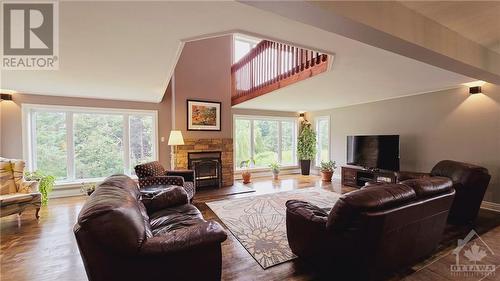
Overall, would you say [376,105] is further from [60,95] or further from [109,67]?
[60,95]

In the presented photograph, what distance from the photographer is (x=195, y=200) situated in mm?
4477

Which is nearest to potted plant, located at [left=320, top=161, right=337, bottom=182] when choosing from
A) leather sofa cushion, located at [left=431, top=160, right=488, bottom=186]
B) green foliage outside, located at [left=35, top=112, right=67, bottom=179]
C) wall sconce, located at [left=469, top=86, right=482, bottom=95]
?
leather sofa cushion, located at [left=431, top=160, right=488, bottom=186]

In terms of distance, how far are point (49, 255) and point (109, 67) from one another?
91.7 inches

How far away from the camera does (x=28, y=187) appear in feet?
11.4

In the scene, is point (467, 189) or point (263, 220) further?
point (263, 220)

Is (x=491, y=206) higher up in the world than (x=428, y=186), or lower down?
lower down

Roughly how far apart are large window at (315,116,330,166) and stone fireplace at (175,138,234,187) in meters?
3.04

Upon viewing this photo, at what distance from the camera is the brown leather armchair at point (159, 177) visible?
3793mm

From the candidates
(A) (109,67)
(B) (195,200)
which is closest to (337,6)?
(A) (109,67)

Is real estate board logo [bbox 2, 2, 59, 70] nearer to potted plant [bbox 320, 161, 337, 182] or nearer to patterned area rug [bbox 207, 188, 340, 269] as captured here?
→ patterned area rug [bbox 207, 188, 340, 269]

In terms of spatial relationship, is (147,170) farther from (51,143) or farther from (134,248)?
(134,248)

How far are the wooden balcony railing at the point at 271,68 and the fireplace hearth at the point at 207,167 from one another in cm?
165

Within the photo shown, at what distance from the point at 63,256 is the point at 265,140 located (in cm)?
563

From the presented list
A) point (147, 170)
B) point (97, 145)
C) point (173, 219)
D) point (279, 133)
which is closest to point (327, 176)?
point (279, 133)
